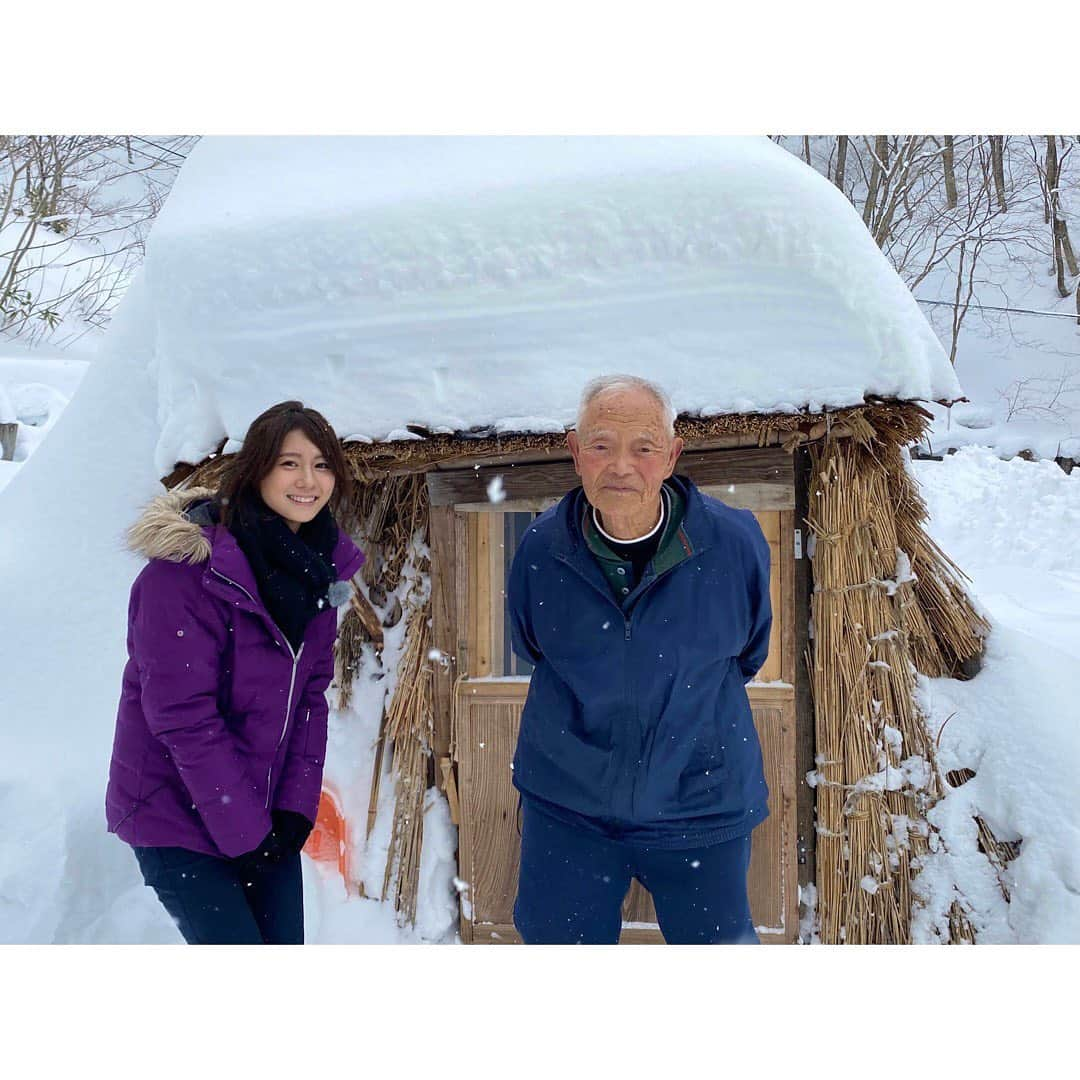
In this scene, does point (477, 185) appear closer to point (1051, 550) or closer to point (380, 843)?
point (380, 843)

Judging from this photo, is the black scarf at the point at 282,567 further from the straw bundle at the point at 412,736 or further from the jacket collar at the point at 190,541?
the straw bundle at the point at 412,736

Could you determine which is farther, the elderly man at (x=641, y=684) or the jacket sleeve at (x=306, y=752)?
the jacket sleeve at (x=306, y=752)

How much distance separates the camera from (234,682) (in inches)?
74.0

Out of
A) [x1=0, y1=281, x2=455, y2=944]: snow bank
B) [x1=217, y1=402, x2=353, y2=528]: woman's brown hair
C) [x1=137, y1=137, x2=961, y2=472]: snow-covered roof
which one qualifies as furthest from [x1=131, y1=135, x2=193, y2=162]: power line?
[x1=217, y1=402, x2=353, y2=528]: woman's brown hair

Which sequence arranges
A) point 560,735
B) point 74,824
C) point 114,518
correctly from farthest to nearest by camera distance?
1. point 114,518
2. point 74,824
3. point 560,735

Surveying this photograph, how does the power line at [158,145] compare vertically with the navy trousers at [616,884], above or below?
above

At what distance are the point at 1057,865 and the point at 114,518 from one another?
3.51 m

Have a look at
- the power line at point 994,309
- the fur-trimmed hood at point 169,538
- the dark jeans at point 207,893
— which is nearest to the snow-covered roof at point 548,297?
the power line at point 994,309

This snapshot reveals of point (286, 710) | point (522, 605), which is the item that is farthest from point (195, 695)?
point (522, 605)

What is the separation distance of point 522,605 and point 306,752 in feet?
2.01

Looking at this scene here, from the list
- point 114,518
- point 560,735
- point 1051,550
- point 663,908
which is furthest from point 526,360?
point 1051,550

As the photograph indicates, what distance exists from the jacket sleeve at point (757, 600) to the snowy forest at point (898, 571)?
669mm

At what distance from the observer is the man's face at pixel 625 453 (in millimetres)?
1873

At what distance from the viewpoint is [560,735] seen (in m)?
1.95
